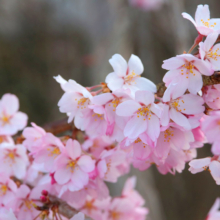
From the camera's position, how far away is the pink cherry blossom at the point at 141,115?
503 mm

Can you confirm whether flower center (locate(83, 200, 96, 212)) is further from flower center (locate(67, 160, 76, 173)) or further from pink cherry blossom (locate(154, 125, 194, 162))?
pink cherry blossom (locate(154, 125, 194, 162))

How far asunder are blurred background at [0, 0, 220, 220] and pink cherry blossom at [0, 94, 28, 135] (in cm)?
103

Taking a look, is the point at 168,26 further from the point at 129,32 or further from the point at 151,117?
the point at 151,117

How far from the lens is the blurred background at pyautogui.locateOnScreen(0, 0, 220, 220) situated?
6.38 feet

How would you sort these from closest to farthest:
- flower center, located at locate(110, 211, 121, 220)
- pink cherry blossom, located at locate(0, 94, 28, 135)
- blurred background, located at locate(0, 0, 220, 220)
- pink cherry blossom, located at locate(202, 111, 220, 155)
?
pink cherry blossom, located at locate(202, 111, 220, 155), pink cherry blossom, located at locate(0, 94, 28, 135), flower center, located at locate(110, 211, 121, 220), blurred background, located at locate(0, 0, 220, 220)

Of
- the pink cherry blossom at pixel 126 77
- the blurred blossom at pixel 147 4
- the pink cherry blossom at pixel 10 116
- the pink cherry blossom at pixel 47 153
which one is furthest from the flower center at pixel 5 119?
the blurred blossom at pixel 147 4

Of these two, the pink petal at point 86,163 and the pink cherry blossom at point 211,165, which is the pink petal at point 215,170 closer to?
the pink cherry blossom at point 211,165

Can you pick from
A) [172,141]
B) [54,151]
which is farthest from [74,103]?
[172,141]

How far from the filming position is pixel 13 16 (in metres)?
1.99

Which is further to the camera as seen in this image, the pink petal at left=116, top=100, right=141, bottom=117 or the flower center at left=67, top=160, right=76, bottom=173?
the flower center at left=67, top=160, right=76, bottom=173

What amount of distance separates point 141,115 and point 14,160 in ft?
1.40

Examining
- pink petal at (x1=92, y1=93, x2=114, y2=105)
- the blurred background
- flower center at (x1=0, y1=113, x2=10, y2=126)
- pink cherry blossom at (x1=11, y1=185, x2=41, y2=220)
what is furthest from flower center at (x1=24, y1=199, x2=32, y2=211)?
the blurred background

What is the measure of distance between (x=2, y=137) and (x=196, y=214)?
1737mm

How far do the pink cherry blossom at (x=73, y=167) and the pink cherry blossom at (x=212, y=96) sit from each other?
31 cm
